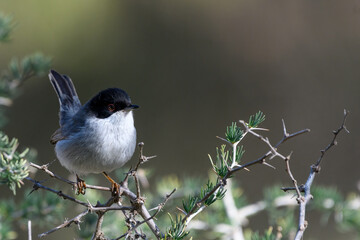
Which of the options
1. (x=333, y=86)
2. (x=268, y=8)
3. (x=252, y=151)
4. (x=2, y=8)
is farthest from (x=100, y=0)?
(x=333, y=86)

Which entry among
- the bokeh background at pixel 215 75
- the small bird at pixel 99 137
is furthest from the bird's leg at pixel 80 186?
the bokeh background at pixel 215 75

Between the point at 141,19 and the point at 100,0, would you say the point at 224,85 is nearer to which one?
the point at 141,19

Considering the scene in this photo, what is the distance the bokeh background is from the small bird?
213 centimetres

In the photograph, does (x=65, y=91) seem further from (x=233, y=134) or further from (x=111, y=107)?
(x=233, y=134)

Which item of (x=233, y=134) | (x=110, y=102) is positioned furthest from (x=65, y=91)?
(x=233, y=134)

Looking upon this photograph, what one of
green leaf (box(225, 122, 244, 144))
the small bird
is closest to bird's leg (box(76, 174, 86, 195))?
→ the small bird

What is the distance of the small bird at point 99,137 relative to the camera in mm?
2859

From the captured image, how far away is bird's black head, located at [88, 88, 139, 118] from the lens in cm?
307

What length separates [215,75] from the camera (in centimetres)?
569

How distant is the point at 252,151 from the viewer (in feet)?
18.2

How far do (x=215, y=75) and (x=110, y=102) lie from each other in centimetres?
274

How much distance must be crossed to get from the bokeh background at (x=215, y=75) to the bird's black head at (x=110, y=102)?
2.19 m

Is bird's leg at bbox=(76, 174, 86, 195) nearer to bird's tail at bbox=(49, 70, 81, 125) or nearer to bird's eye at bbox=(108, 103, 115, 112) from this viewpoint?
bird's eye at bbox=(108, 103, 115, 112)

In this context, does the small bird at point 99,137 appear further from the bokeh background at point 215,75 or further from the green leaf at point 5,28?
the bokeh background at point 215,75
